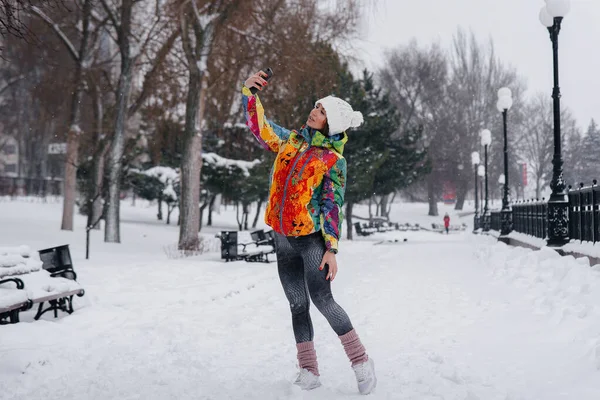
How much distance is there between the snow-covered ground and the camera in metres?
4.21

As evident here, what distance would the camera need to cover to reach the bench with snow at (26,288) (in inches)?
245

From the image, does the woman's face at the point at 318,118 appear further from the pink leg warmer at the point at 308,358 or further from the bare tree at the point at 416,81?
the bare tree at the point at 416,81

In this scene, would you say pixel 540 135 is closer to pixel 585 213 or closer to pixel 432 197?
pixel 432 197

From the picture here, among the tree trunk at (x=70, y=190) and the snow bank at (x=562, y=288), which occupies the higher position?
the tree trunk at (x=70, y=190)

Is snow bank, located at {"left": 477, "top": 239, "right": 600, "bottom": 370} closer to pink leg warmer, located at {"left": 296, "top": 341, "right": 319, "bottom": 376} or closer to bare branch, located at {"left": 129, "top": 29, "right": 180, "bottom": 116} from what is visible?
pink leg warmer, located at {"left": 296, "top": 341, "right": 319, "bottom": 376}

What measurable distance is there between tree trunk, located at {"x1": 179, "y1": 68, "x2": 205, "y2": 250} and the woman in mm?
13584

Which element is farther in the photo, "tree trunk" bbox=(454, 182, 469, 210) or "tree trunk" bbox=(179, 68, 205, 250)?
"tree trunk" bbox=(454, 182, 469, 210)

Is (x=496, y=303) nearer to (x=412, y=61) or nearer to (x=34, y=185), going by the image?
(x=34, y=185)

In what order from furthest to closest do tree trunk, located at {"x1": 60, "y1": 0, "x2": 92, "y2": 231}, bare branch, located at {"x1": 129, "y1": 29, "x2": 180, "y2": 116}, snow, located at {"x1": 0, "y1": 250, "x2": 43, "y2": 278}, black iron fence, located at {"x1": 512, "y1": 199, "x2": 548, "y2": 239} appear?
tree trunk, located at {"x1": 60, "y1": 0, "x2": 92, "y2": 231} → bare branch, located at {"x1": 129, "y1": 29, "x2": 180, "y2": 116} → black iron fence, located at {"x1": 512, "y1": 199, "x2": 548, "y2": 239} → snow, located at {"x1": 0, "y1": 250, "x2": 43, "y2": 278}

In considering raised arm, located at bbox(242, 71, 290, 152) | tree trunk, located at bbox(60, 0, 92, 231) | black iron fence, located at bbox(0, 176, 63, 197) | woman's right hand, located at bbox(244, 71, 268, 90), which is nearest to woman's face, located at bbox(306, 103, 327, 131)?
raised arm, located at bbox(242, 71, 290, 152)

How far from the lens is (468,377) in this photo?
175 inches

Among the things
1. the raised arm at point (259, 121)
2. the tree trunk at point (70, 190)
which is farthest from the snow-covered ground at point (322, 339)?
the tree trunk at point (70, 190)

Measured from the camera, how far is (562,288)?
7.45m

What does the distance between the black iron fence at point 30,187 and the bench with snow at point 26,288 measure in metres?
35.6
